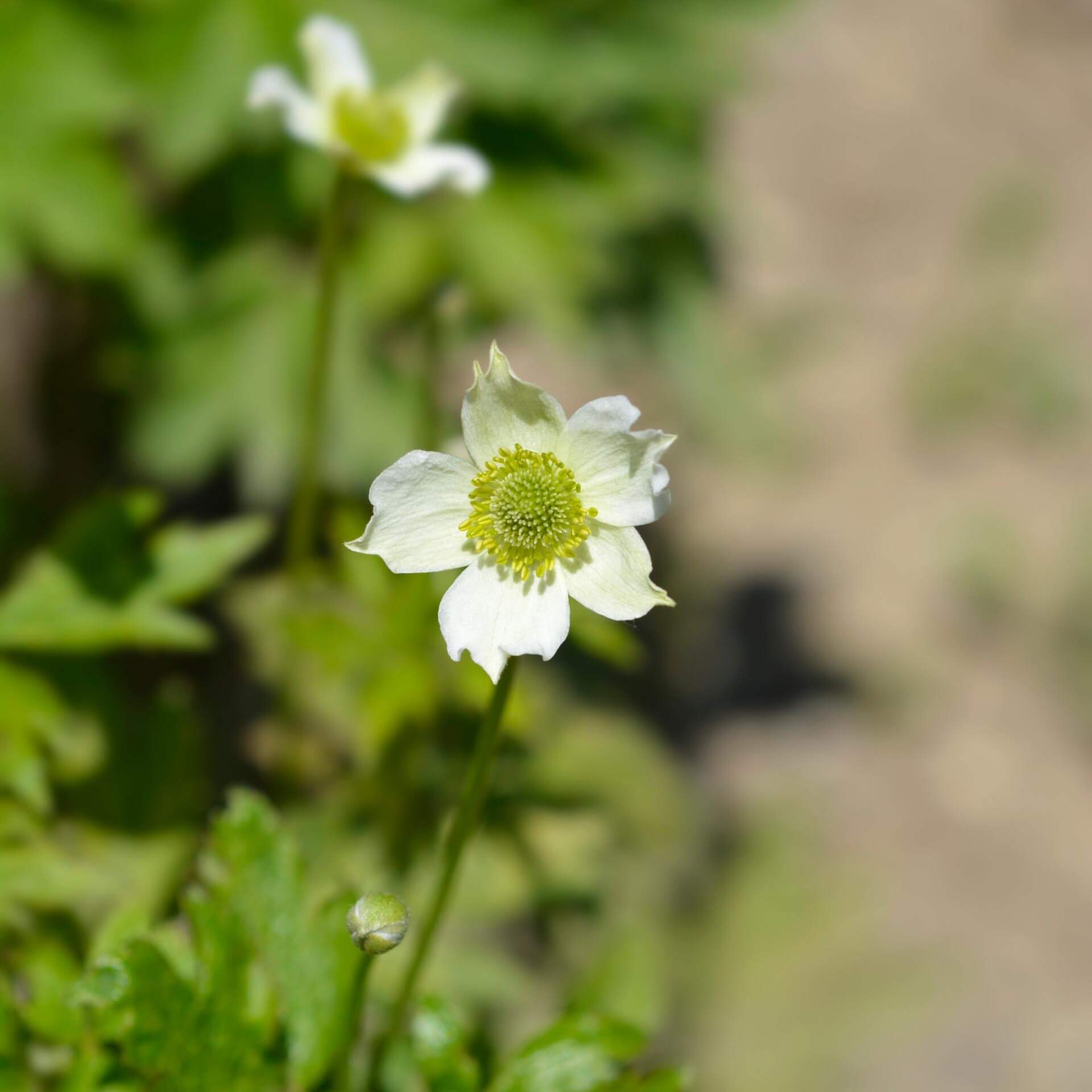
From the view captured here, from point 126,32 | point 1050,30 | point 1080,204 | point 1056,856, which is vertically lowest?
point 1056,856

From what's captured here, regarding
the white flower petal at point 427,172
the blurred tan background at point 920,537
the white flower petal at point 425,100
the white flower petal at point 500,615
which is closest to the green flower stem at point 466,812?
the white flower petal at point 500,615

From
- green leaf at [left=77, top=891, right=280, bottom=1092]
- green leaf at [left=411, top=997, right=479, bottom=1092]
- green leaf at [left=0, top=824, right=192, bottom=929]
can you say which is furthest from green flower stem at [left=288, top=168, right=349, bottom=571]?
green leaf at [left=411, top=997, right=479, bottom=1092]

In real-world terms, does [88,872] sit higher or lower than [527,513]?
lower

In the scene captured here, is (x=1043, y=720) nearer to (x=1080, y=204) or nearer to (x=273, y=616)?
(x=1080, y=204)

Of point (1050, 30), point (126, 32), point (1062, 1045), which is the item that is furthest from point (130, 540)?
point (1050, 30)

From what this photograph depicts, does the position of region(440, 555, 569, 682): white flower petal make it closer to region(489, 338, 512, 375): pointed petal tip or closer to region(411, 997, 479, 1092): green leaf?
region(489, 338, 512, 375): pointed petal tip

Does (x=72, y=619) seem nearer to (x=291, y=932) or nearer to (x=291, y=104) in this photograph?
(x=291, y=932)

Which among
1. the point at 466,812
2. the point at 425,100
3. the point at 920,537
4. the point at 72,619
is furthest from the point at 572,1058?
the point at 920,537
